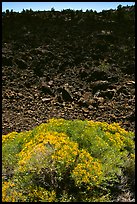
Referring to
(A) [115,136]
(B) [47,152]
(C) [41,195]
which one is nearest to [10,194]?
(C) [41,195]

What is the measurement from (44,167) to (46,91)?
640 centimetres

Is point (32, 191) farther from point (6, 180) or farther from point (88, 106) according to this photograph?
point (88, 106)

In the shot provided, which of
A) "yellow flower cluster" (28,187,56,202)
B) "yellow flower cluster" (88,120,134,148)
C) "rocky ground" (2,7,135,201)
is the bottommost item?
"yellow flower cluster" (28,187,56,202)

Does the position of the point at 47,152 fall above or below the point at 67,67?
below

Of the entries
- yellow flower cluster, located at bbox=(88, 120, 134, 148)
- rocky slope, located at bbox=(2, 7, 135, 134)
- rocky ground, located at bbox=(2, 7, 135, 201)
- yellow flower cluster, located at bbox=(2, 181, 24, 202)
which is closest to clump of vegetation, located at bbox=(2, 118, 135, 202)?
yellow flower cluster, located at bbox=(2, 181, 24, 202)

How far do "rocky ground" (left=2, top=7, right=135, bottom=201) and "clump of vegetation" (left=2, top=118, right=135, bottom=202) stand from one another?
509 mm

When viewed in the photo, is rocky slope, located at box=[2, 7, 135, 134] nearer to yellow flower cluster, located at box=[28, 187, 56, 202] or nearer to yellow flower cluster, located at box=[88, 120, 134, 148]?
yellow flower cluster, located at box=[88, 120, 134, 148]

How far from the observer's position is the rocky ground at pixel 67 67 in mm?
11281

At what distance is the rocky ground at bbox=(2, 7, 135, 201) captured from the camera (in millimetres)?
11281

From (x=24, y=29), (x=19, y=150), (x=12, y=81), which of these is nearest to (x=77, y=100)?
(x=12, y=81)

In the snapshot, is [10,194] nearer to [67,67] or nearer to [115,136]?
[115,136]

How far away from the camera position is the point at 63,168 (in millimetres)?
6363

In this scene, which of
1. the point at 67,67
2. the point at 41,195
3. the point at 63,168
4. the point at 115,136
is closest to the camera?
the point at 41,195

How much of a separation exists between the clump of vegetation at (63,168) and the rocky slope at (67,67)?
317cm
